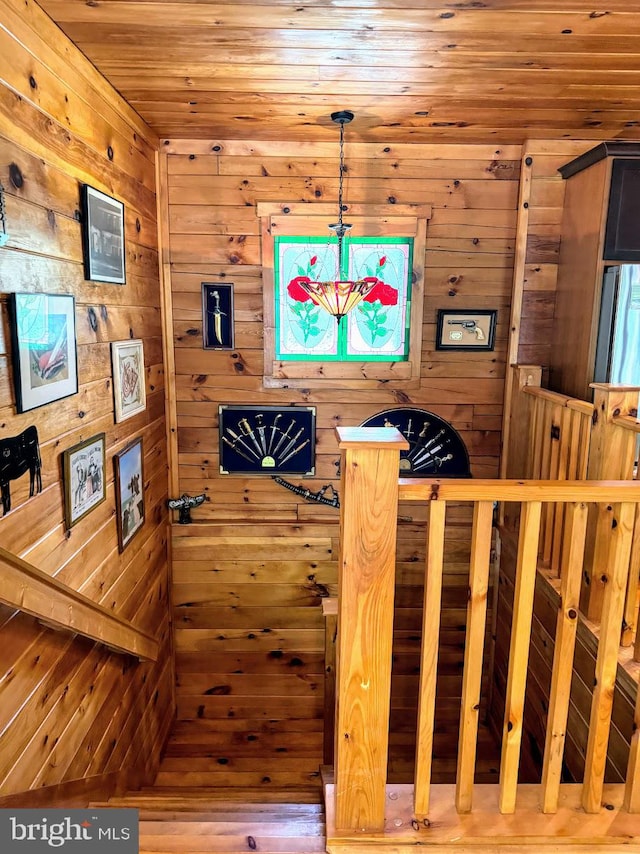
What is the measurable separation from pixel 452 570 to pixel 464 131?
2.56m

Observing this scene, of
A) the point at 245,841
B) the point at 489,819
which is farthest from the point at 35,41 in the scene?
the point at 489,819

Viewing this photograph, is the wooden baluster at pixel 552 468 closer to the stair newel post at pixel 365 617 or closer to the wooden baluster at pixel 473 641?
the wooden baluster at pixel 473 641

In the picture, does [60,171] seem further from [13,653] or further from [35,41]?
[13,653]

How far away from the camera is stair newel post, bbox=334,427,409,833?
134 centimetres

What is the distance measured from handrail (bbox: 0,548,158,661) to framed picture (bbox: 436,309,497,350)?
2.29 metres

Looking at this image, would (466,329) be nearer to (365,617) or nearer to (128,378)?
(128,378)

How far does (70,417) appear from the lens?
79.4 inches

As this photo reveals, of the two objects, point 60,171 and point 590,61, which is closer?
point 60,171

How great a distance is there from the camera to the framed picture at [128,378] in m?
2.48

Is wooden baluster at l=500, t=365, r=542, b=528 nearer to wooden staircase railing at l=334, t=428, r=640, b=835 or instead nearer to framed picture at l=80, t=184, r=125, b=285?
wooden staircase railing at l=334, t=428, r=640, b=835

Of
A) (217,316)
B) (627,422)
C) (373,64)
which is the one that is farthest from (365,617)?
(217,316)

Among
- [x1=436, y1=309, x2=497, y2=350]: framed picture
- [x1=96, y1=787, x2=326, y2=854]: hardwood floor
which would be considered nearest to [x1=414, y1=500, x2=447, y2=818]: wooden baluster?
[x1=96, y1=787, x2=326, y2=854]: hardwood floor

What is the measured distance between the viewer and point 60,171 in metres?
1.91

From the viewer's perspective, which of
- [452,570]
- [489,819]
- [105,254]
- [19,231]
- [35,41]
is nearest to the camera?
[489,819]
